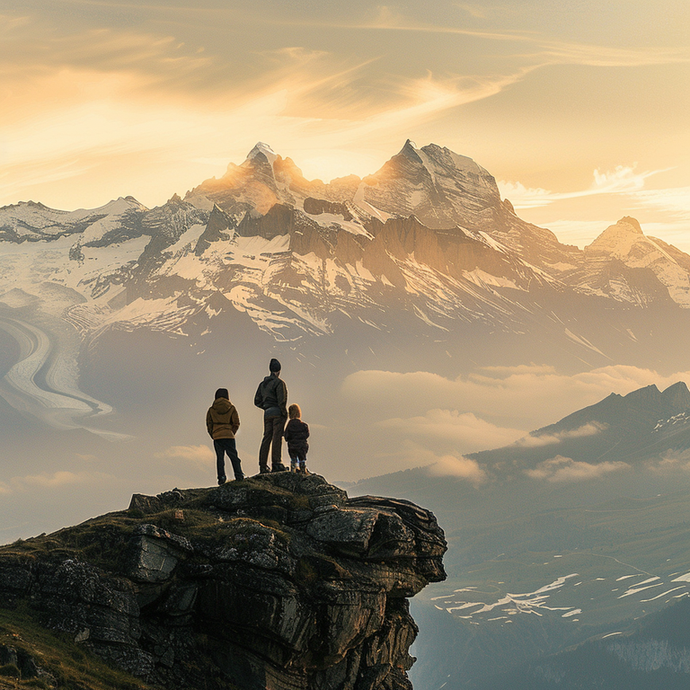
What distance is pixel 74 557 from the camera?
30.9 metres

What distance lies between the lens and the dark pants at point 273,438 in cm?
4178

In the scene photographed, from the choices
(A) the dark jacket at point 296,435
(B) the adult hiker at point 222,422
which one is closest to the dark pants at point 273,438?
(A) the dark jacket at point 296,435

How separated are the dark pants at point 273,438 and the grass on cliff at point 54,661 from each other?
49.3ft

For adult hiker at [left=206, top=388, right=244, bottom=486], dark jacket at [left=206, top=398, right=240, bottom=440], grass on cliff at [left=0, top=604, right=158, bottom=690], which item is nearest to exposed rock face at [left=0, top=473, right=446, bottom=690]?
grass on cliff at [left=0, top=604, right=158, bottom=690]

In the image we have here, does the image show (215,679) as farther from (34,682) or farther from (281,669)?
(34,682)

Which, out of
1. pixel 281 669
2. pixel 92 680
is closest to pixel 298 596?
pixel 281 669

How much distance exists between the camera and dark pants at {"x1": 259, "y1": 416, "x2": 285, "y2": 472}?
41.8m

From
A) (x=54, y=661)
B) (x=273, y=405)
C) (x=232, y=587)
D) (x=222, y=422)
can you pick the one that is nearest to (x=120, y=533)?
(x=232, y=587)

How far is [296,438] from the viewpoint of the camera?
137 ft

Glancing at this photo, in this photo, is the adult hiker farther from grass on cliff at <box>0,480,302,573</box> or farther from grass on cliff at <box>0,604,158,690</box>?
grass on cliff at <box>0,604,158,690</box>

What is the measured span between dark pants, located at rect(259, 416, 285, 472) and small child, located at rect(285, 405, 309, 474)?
448 millimetres

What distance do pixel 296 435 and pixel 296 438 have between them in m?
0.15

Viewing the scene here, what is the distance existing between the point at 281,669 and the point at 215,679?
8.92ft

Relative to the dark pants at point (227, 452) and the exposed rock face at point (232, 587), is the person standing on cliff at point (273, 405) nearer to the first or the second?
the dark pants at point (227, 452)
